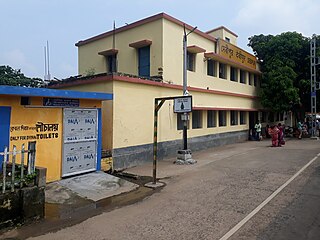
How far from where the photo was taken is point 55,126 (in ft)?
26.6

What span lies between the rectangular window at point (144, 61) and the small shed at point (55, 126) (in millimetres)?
4903

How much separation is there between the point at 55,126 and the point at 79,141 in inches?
36.7

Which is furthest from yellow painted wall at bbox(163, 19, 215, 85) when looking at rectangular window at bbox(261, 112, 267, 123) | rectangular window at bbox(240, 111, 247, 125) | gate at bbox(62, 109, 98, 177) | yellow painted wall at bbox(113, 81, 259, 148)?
rectangular window at bbox(261, 112, 267, 123)

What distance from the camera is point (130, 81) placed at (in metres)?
10.7

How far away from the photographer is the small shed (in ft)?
23.1

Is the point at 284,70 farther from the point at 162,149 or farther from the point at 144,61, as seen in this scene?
the point at 162,149

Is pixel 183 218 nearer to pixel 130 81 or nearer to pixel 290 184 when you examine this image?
pixel 290 184

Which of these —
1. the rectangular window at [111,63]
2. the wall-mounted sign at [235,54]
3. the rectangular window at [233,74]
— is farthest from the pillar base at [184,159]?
the rectangular window at [233,74]

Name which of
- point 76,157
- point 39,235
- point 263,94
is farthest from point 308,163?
point 263,94

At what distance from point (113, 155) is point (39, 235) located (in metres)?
5.34

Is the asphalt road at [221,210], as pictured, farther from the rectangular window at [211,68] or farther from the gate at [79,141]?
the rectangular window at [211,68]

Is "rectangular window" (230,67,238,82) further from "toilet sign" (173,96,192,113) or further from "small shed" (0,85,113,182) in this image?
"small shed" (0,85,113,182)

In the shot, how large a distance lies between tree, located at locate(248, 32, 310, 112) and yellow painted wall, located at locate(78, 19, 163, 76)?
11485mm

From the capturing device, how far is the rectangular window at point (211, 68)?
1653cm
